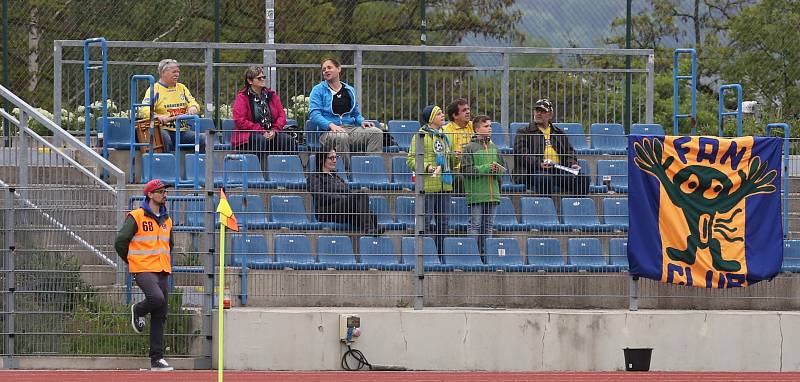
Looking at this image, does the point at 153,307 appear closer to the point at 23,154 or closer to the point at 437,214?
the point at 437,214

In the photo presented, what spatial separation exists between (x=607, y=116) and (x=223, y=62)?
16.8 feet

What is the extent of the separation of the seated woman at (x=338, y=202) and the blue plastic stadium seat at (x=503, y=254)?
109 centimetres

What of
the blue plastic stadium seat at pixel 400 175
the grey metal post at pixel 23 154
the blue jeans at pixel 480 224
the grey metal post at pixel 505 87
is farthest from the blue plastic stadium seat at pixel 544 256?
the grey metal post at pixel 23 154

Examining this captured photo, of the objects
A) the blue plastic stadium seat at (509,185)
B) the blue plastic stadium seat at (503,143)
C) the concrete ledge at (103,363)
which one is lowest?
the concrete ledge at (103,363)

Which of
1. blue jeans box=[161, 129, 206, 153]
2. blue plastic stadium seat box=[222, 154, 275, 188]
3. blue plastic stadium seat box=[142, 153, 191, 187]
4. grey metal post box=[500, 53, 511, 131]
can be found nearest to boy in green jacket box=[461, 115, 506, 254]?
blue plastic stadium seat box=[222, 154, 275, 188]

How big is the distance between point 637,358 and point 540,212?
177 cm

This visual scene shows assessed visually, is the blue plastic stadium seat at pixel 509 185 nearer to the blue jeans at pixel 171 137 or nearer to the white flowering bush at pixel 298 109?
the blue jeans at pixel 171 137

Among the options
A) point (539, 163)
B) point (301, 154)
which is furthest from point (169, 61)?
point (539, 163)

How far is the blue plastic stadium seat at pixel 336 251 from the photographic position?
52.3 ft

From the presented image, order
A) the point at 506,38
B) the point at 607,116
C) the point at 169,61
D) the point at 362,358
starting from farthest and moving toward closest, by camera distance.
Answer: the point at 506,38
the point at 607,116
the point at 169,61
the point at 362,358

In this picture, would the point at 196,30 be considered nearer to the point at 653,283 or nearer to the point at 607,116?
the point at 607,116

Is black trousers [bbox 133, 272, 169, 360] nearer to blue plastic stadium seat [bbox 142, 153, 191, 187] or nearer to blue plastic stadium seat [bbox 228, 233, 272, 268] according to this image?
blue plastic stadium seat [bbox 228, 233, 272, 268]

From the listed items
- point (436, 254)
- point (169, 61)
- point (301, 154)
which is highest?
point (169, 61)

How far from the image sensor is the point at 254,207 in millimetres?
15953
